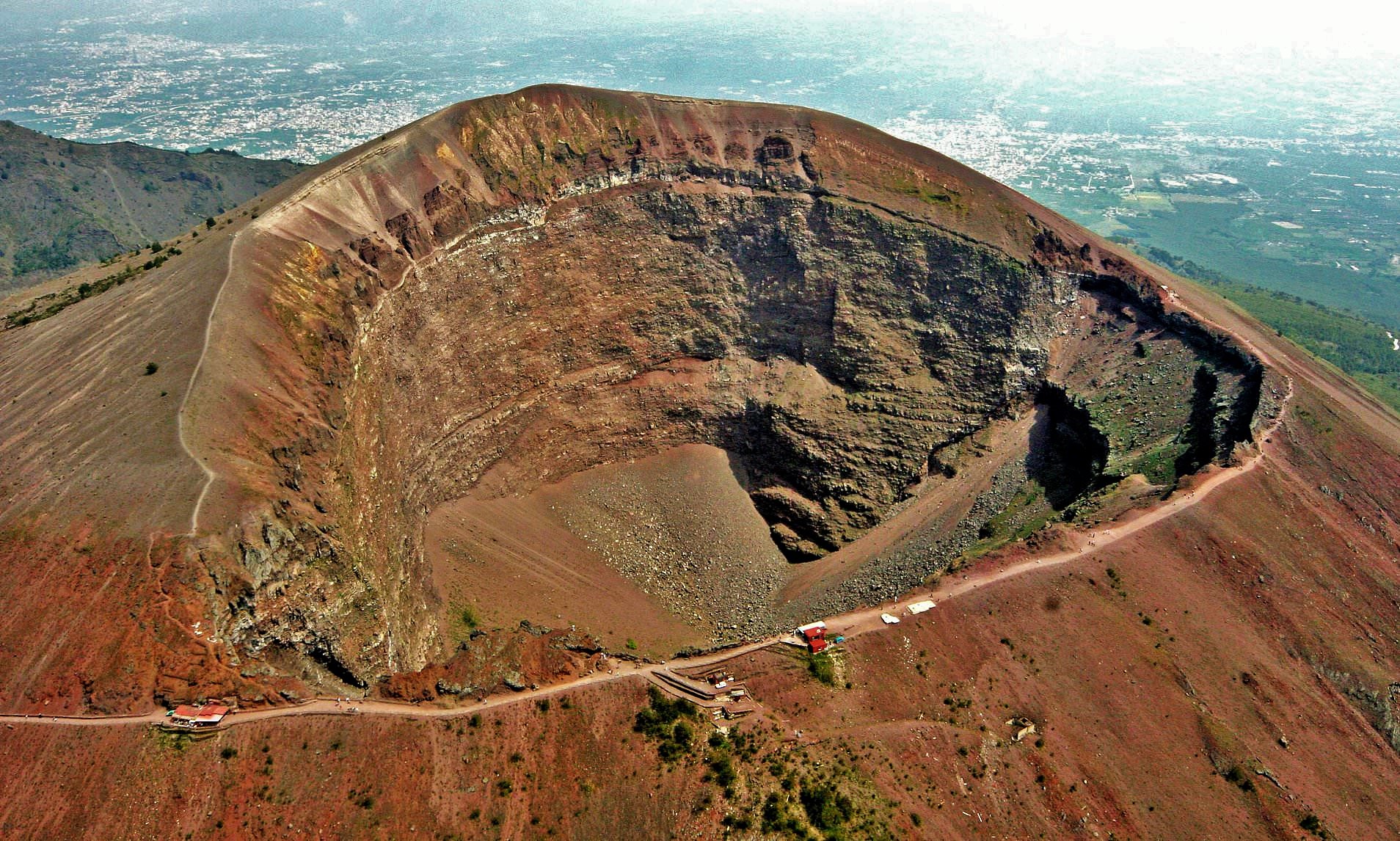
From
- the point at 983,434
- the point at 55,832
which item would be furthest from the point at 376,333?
the point at 983,434

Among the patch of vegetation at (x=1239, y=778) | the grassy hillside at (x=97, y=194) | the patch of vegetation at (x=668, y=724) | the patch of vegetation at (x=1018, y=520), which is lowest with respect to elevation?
the patch of vegetation at (x=1018, y=520)

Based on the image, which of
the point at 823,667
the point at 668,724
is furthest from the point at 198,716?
the point at 823,667

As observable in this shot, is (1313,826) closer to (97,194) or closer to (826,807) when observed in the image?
(826,807)

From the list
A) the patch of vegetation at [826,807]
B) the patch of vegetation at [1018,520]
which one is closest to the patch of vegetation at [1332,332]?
the patch of vegetation at [1018,520]

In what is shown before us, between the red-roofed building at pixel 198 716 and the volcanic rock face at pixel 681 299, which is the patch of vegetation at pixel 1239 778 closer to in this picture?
the volcanic rock face at pixel 681 299

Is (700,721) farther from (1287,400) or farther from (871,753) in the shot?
(1287,400)
